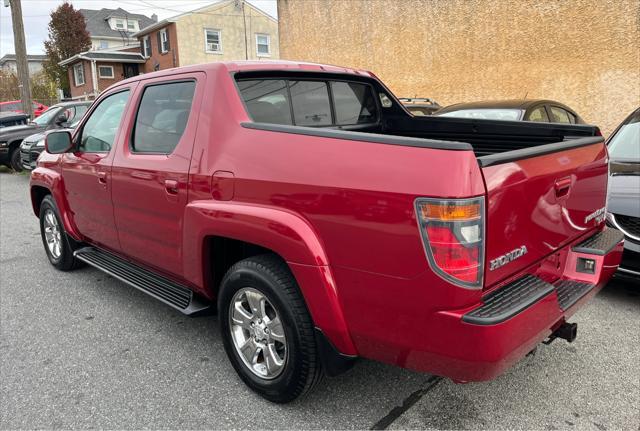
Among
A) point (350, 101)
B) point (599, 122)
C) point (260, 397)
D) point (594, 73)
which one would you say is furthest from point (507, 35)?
point (260, 397)

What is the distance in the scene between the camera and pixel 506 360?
2041mm

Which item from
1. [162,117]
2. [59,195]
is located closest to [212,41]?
[59,195]

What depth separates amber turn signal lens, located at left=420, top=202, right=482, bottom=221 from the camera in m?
1.91

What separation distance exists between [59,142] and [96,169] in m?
0.67

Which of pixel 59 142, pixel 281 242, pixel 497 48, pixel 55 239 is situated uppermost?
pixel 497 48

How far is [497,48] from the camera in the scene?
537 inches

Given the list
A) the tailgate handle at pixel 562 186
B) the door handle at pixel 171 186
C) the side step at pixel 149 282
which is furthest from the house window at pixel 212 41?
the tailgate handle at pixel 562 186

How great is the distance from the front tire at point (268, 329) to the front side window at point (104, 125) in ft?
5.97

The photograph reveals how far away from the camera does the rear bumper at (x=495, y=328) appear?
76.6 inches

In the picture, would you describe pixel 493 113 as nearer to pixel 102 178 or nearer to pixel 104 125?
pixel 104 125

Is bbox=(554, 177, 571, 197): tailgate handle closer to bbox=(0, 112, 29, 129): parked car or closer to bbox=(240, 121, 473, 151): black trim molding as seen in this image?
bbox=(240, 121, 473, 151): black trim molding

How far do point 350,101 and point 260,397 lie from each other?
2.21 m

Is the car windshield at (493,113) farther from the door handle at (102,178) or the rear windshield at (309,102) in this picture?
the door handle at (102,178)

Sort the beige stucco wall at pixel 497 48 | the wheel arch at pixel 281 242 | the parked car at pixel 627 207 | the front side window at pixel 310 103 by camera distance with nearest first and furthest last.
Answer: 1. the wheel arch at pixel 281 242
2. the front side window at pixel 310 103
3. the parked car at pixel 627 207
4. the beige stucco wall at pixel 497 48
